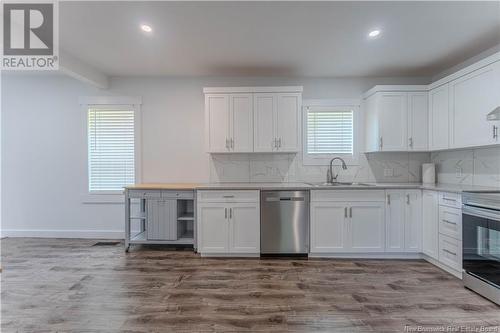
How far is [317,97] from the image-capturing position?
4258 millimetres

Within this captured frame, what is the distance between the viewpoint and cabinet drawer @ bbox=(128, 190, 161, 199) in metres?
3.72

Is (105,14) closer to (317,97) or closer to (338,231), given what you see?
(317,97)

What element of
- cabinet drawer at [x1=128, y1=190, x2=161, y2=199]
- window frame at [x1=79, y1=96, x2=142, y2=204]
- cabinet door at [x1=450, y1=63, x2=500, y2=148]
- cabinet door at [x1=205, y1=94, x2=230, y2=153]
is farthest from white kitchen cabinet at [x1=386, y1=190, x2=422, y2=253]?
window frame at [x1=79, y1=96, x2=142, y2=204]

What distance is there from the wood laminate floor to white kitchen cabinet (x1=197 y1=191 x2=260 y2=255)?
174 mm

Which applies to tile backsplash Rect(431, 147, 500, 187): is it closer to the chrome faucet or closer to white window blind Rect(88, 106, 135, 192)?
the chrome faucet

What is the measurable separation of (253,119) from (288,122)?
1.71 feet

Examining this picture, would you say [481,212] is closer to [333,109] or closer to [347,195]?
[347,195]

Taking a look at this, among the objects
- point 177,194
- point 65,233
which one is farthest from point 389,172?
point 65,233

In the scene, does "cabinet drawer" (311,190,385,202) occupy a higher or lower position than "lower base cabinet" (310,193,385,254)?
higher

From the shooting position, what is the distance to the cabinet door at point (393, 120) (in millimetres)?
3734

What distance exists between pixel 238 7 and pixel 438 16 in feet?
6.32

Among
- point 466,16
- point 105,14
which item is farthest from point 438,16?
point 105,14

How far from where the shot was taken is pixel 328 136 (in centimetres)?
426

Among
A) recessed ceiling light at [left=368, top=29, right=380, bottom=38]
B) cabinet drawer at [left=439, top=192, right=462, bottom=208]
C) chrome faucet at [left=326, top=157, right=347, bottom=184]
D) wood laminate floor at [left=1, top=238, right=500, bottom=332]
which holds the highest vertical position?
recessed ceiling light at [left=368, top=29, right=380, bottom=38]
